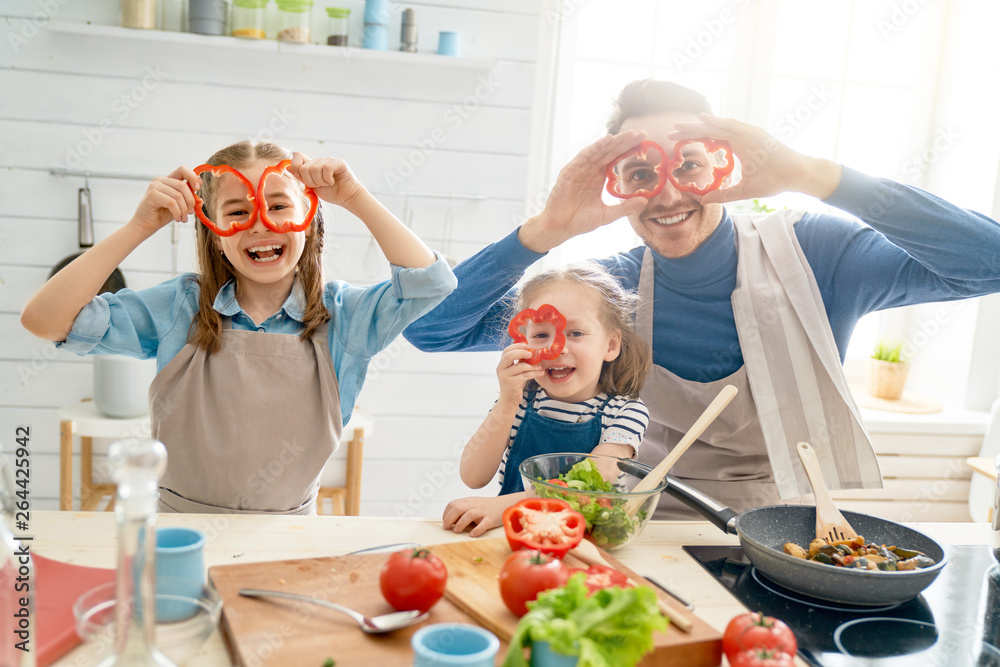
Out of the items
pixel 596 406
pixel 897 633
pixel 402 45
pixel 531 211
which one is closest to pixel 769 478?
pixel 596 406

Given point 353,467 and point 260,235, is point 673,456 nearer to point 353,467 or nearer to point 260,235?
point 260,235

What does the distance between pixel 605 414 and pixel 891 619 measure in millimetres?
641

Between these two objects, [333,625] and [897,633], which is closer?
[333,625]

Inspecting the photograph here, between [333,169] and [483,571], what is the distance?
0.82 metres

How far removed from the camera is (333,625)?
87cm

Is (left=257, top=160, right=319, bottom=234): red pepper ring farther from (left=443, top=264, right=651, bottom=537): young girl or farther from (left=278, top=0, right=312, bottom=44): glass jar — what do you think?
(left=278, top=0, right=312, bottom=44): glass jar

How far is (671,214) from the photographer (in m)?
1.72

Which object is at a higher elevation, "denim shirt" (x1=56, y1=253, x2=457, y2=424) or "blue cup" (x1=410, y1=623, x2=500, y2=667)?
"denim shirt" (x1=56, y1=253, x2=457, y2=424)

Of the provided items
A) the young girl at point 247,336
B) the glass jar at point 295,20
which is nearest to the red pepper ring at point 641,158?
the young girl at point 247,336

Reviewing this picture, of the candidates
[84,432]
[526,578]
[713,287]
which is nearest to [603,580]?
[526,578]

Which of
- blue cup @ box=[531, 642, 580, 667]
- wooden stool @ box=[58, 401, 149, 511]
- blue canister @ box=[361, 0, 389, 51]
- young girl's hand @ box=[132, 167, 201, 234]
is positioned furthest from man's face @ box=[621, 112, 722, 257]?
wooden stool @ box=[58, 401, 149, 511]

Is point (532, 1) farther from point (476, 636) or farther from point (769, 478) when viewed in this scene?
point (476, 636)

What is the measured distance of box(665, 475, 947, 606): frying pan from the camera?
101cm

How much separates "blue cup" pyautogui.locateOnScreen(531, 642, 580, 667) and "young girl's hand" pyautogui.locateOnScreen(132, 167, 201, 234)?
1.03 metres
